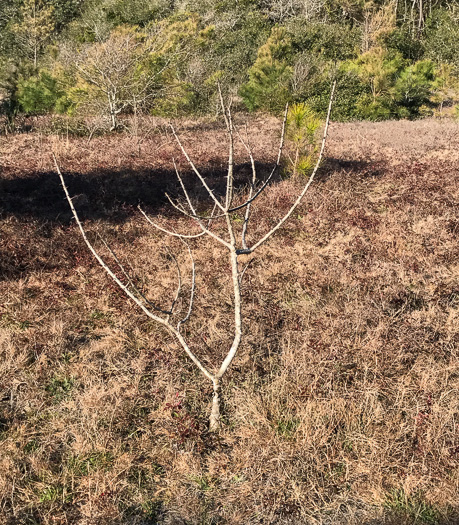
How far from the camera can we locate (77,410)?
11.0 ft

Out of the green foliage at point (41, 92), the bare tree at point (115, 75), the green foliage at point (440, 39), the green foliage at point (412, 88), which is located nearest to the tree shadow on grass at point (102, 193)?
the bare tree at point (115, 75)

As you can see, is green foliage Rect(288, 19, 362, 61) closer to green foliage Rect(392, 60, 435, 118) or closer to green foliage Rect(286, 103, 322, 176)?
green foliage Rect(392, 60, 435, 118)

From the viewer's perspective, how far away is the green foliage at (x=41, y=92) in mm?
17188

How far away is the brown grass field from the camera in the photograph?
2.68m

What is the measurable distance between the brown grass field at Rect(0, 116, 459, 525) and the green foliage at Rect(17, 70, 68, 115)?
1172 cm

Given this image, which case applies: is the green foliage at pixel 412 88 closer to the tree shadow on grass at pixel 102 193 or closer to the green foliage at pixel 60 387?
the tree shadow on grass at pixel 102 193

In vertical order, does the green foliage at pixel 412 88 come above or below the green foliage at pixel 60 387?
above

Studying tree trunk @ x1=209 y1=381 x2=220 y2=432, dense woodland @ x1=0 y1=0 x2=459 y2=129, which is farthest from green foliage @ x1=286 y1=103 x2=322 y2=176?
tree trunk @ x1=209 y1=381 x2=220 y2=432

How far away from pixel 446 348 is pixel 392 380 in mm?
710

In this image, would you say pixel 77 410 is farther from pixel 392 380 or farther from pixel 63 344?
pixel 392 380

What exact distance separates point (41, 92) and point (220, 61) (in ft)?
34.7

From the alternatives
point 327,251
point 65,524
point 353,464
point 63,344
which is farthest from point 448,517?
point 327,251

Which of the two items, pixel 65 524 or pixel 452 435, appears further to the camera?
pixel 452 435

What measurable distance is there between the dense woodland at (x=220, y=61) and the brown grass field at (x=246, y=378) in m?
4.94
